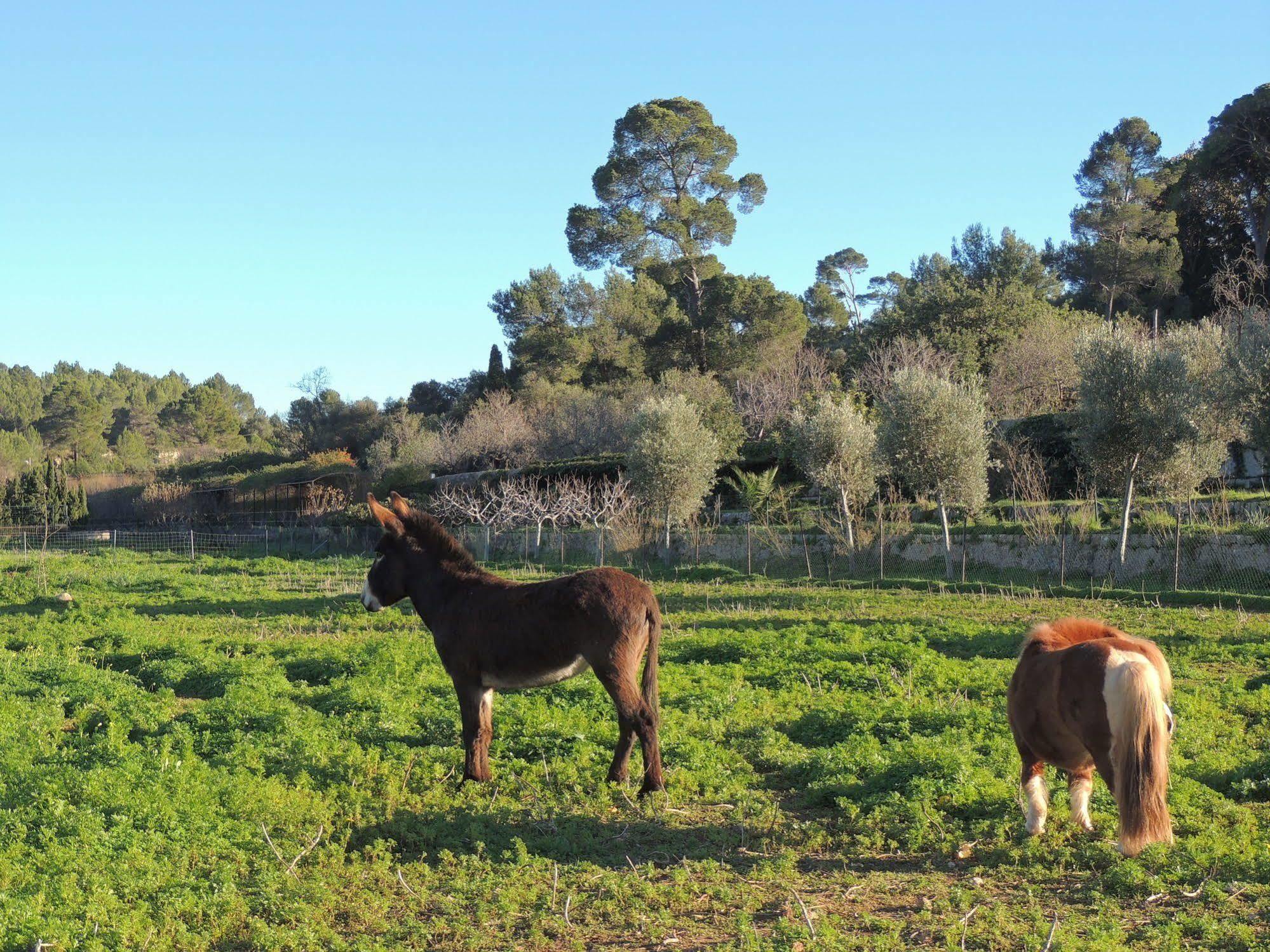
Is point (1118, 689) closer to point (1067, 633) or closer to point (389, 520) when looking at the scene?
point (1067, 633)

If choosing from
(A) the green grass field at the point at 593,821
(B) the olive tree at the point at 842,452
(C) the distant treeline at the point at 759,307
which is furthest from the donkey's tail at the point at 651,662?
(C) the distant treeline at the point at 759,307

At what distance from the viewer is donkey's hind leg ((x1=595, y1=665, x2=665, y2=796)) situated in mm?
7219

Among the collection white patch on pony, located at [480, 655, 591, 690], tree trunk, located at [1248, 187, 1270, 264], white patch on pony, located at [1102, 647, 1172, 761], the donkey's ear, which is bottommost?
white patch on pony, located at [480, 655, 591, 690]

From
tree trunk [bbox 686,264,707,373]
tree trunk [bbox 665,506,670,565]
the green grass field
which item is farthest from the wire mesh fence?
tree trunk [bbox 686,264,707,373]

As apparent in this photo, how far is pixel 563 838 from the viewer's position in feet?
21.0

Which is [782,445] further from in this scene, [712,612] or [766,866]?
[766,866]

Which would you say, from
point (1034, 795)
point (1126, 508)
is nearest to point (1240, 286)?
point (1126, 508)

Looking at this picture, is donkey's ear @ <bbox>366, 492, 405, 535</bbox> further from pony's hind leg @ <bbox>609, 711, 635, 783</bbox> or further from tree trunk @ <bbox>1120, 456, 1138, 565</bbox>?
tree trunk @ <bbox>1120, 456, 1138, 565</bbox>

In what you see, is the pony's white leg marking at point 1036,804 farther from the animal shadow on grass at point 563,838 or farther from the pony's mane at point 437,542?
the pony's mane at point 437,542

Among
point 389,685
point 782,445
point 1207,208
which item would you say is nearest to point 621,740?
point 389,685

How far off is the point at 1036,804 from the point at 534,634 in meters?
3.71

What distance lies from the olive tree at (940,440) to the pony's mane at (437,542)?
1952 centimetres

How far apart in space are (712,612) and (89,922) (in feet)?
47.6

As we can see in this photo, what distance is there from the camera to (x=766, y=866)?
5898 mm
